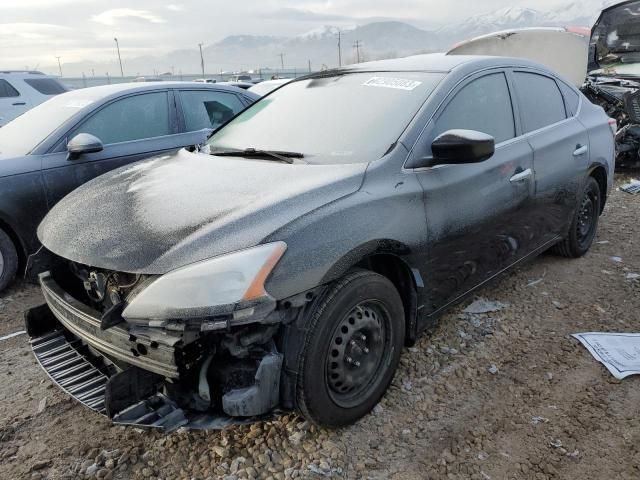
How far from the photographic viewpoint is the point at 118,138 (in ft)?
15.4

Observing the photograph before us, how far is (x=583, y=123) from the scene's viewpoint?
4133mm

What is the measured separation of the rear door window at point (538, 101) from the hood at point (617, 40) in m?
5.08

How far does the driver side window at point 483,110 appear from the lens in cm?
291

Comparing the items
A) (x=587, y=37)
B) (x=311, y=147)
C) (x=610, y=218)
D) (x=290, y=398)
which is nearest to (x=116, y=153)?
(x=311, y=147)

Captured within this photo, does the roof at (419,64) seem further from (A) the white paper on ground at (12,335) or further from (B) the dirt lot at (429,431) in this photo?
(A) the white paper on ground at (12,335)

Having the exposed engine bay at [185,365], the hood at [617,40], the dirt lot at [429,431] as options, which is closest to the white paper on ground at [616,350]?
the dirt lot at [429,431]

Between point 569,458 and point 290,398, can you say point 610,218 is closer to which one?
point 569,458

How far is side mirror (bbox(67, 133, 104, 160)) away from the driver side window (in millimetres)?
2811

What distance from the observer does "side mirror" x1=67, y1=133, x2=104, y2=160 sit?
4.12m

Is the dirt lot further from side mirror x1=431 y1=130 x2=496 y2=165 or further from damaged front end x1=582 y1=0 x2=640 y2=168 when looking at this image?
damaged front end x1=582 y1=0 x2=640 y2=168

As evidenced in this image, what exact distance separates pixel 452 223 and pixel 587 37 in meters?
8.28

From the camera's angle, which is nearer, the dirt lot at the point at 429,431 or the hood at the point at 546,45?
the dirt lot at the point at 429,431

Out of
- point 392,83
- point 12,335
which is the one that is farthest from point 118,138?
point 392,83

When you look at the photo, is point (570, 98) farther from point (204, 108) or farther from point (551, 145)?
point (204, 108)
